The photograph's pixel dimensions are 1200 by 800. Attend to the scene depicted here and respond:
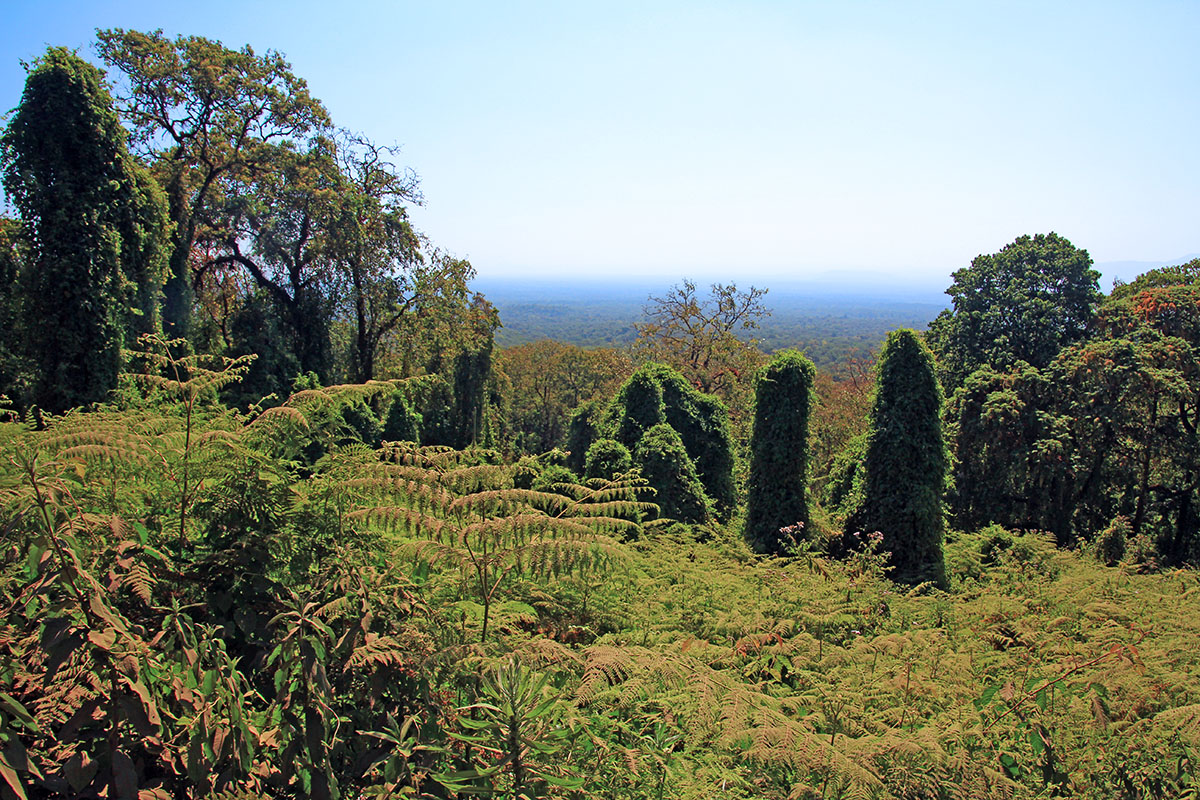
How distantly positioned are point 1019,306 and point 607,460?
582 inches

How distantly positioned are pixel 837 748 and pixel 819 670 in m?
1.68

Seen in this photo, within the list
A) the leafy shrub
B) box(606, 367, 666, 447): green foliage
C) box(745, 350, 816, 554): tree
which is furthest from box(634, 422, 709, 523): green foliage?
→ the leafy shrub

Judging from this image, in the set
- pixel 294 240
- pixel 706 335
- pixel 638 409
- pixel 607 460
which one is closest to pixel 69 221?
pixel 294 240

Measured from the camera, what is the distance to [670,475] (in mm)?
11820

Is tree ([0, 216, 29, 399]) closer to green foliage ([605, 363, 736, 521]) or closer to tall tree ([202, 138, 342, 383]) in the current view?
tall tree ([202, 138, 342, 383])

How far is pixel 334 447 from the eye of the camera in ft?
12.3

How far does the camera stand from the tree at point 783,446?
1191 cm

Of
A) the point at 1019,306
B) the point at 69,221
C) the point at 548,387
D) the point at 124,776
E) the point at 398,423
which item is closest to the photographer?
the point at 124,776

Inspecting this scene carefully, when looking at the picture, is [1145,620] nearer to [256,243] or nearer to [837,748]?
[837,748]

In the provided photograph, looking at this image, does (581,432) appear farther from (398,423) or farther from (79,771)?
(79,771)

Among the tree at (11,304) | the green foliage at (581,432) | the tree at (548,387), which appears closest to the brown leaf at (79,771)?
the tree at (11,304)

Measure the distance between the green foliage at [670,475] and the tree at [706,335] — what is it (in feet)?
45.9

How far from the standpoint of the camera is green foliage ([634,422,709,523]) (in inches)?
460

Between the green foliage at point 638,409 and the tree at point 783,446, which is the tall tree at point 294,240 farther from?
the tree at point 783,446
